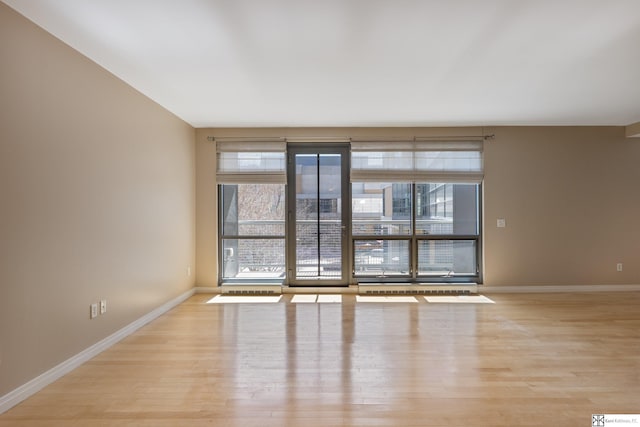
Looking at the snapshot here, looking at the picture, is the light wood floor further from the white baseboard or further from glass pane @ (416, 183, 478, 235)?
glass pane @ (416, 183, 478, 235)

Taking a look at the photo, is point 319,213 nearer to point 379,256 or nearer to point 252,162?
point 379,256

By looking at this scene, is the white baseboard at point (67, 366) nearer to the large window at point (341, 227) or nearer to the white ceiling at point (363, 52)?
the large window at point (341, 227)

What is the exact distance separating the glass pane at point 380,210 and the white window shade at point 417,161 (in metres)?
0.21

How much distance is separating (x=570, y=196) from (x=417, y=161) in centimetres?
228

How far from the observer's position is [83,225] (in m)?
2.94

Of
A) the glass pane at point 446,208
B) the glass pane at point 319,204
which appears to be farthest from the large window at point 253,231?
the glass pane at point 446,208

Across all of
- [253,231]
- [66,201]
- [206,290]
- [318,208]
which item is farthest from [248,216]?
[66,201]

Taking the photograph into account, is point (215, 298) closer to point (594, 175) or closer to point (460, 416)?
→ point (460, 416)

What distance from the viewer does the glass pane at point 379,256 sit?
5.48m

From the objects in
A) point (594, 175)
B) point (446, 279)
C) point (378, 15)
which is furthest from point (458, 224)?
point (378, 15)

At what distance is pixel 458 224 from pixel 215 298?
3.69 meters

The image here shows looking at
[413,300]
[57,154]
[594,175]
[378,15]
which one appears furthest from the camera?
[594,175]

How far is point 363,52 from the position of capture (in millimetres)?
2855

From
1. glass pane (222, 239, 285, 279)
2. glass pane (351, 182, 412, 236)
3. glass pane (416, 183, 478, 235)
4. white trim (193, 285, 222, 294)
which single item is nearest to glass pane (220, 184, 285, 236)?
glass pane (222, 239, 285, 279)
